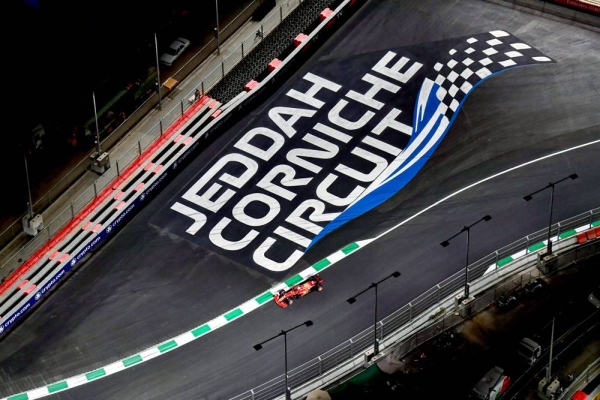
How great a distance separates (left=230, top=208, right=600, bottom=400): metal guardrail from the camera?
10844cm

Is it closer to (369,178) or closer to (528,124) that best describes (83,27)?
(369,178)

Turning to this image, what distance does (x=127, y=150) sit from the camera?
400ft

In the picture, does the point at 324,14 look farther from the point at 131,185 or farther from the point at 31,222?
the point at 31,222

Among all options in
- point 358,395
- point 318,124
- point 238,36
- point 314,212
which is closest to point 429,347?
point 358,395

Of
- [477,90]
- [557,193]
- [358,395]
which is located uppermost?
[477,90]

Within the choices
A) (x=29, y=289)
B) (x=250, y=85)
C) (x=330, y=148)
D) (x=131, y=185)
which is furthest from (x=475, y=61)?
(x=29, y=289)

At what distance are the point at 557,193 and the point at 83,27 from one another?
3251cm

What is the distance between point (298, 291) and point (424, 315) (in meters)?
8.05

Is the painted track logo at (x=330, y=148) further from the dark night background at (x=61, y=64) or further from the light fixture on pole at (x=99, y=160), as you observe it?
the dark night background at (x=61, y=64)

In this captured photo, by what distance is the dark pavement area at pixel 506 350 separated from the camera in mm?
108625

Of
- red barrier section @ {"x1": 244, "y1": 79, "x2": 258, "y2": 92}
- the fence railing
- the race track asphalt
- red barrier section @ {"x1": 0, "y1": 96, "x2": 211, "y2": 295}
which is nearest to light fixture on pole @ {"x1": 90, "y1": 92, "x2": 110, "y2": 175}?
the fence railing

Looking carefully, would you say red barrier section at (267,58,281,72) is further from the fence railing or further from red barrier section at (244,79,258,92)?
the fence railing

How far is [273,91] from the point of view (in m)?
128

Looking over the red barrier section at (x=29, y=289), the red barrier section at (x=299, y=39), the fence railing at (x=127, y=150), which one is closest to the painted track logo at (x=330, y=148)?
the red barrier section at (x=299, y=39)
